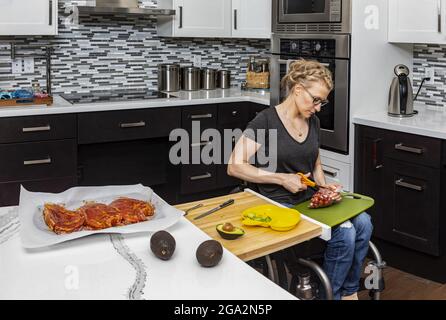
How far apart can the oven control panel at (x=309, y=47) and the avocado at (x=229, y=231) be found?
6.74 ft

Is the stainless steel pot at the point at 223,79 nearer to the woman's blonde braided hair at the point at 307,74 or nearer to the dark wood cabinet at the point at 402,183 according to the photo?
the dark wood cabinet at the point at 402,183

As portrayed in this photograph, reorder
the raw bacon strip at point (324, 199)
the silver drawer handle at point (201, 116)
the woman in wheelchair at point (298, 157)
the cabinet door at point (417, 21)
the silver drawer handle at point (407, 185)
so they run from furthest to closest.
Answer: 1. the silver drawer handle at point (201, 116)
2. the cabinet door at point (417, 21)
3. the silver drawer handle at point (407, 185)
4. the woman in wheelchair at point (298, 157)
5. the raw bacon strip at point (324, 199)

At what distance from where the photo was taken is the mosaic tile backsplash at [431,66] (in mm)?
3494

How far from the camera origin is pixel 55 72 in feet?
13.1

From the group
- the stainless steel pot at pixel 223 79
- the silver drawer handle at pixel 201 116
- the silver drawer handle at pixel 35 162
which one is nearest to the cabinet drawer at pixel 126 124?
the silver drawer handle at pixel 201 116

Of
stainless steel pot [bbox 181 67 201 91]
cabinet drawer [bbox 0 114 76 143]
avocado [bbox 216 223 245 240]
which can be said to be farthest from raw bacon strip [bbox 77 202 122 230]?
stainless steel pot [bbox 181 67 201 91]

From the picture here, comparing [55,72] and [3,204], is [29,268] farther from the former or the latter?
[55,72]

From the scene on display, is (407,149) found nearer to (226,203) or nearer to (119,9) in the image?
(226,203)

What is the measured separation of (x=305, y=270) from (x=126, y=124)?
6.85 ft

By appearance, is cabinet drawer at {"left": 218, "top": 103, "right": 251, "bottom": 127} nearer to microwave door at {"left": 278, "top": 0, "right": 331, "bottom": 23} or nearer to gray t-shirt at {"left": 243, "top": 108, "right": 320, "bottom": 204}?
microwave door at {"left": 278, "top": 0, "right": 331, "bottom": 23}

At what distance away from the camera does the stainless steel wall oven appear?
10.7 ft

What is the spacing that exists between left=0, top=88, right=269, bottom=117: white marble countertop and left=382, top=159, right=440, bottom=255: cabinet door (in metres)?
1.21

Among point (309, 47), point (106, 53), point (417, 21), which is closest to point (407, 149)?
point (417, 21)
